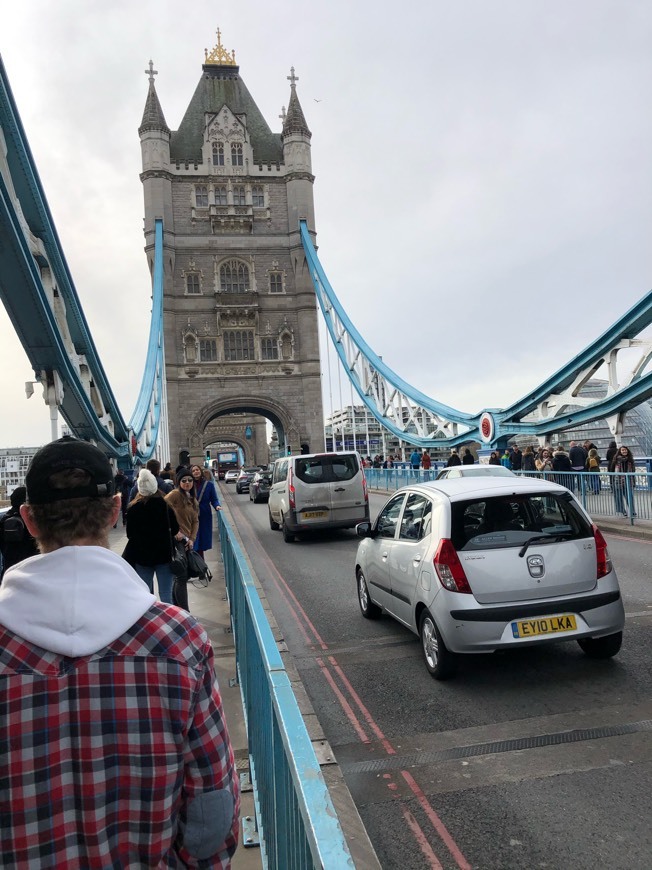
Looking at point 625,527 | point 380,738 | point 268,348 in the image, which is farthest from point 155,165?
point 380,738

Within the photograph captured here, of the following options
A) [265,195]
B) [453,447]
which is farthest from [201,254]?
[453,447]

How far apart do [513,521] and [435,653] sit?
120 cm

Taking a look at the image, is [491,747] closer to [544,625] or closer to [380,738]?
[380,738]

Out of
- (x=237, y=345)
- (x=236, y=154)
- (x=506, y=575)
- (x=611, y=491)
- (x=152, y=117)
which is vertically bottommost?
(x=506, y=575)

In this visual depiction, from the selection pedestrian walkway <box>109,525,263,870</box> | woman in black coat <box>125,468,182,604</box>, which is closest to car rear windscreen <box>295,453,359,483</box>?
pedestrian walkway <box>109,525,263,870</box>

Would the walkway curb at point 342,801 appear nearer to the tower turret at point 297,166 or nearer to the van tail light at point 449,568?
the van tail light at point 449,568

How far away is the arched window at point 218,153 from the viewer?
166 ft

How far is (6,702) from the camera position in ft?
4.43

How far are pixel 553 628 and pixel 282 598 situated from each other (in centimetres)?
412

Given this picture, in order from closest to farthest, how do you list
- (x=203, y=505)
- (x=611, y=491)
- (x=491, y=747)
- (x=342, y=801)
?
(x=342, y=801) → (x=491, y=747) → (x=203, y=505) → (x=611, y=491)

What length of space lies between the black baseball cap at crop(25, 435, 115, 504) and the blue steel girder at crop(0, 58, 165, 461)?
11607 mm

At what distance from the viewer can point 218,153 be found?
50.9 meters

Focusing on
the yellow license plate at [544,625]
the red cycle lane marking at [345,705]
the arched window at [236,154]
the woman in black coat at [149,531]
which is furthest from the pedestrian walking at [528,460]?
the arched window at [236,154]

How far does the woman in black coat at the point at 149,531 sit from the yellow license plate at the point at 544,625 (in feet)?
10.2
